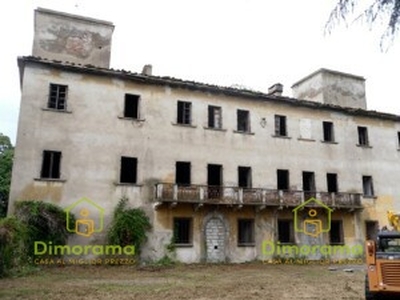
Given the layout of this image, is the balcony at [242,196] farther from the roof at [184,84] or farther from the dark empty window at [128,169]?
the roof at [184,84]

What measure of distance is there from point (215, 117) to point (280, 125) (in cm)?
464

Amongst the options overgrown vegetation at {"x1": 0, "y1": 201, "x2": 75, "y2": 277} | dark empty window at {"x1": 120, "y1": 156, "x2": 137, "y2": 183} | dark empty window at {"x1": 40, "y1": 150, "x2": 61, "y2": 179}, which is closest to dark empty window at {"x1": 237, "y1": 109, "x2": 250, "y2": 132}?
dark empty window at {"x1": 120, "y1": 156, "x2": 137, "y2": 183}

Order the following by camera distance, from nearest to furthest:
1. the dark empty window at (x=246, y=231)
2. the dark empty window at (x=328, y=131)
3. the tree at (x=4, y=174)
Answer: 1. the dark empty window at (x=246, y=231)
2. the dark empty window at (x=328, y=131)
3. the tree at (x=4, y=174)

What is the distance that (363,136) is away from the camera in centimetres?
2927

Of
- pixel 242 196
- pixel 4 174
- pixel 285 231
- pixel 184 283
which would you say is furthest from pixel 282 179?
pixel 4 174

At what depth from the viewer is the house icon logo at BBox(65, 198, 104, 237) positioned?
66.1 feet

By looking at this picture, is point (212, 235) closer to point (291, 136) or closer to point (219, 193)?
point (219, 193)

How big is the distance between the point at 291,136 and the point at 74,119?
1345 cm

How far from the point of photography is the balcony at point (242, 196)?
21.5 metres

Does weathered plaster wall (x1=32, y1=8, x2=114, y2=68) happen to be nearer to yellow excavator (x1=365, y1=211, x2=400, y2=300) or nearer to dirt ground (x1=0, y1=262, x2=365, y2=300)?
dirt ground (x1=0, y1=262, x2=365, y2=300)

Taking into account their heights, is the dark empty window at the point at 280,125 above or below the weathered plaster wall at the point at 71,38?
below

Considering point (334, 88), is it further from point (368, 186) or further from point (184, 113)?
point (184, 113)

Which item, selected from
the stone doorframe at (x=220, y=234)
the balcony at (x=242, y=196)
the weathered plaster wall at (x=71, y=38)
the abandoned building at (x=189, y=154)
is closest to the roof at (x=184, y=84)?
the abandoned building at (x=189, y=154)

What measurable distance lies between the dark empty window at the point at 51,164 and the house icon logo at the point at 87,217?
179cm
